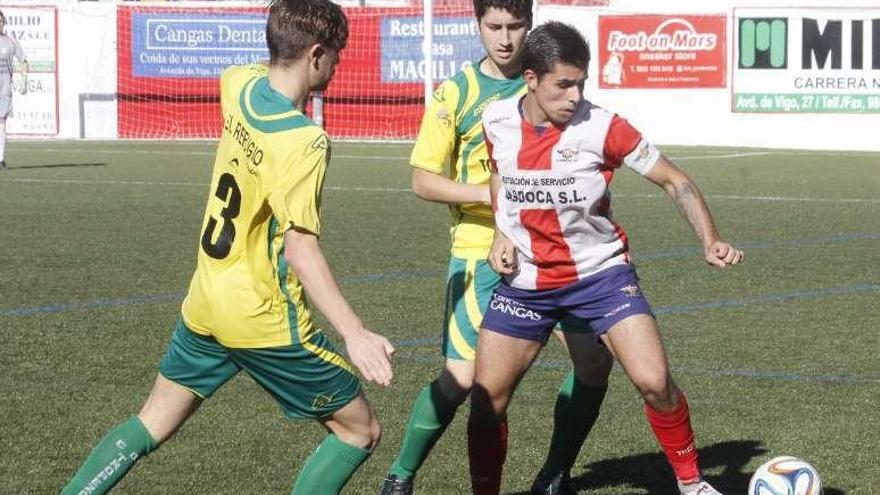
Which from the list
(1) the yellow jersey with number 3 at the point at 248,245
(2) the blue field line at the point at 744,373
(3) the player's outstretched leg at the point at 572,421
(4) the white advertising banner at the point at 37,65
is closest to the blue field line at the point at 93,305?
(2) the blue field line at the point at 744,373

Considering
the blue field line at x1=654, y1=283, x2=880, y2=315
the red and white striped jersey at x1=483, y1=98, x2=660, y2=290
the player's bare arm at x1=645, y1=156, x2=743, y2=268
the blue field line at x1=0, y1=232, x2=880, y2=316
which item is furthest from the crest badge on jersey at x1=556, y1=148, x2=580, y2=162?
the blue field line at x1=0, y1=232, x2=880, y2=316

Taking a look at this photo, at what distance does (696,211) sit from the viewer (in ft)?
17.4

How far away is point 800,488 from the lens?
548 cm

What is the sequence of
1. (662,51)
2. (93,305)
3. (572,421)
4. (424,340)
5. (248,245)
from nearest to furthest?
(248,245)
(572,421)
(424,340)
(93,305)
(662,51)

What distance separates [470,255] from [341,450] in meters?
1.36

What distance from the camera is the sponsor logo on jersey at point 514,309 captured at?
18.2 feet

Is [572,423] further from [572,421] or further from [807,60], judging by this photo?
[807,60]

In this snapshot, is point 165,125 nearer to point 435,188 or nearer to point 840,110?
point 840,110

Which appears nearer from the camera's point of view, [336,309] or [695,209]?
[336,309]

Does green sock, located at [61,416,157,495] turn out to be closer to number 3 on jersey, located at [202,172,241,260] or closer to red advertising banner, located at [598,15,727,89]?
number 3 on jersey, located at [202,172,241,260]

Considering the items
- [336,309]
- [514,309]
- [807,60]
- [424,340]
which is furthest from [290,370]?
[807,60]

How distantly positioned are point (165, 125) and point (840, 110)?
1196 centimetres

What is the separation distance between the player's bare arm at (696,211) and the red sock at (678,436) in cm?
48

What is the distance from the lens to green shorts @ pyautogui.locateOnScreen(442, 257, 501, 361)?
Answer: 19.3 feet
